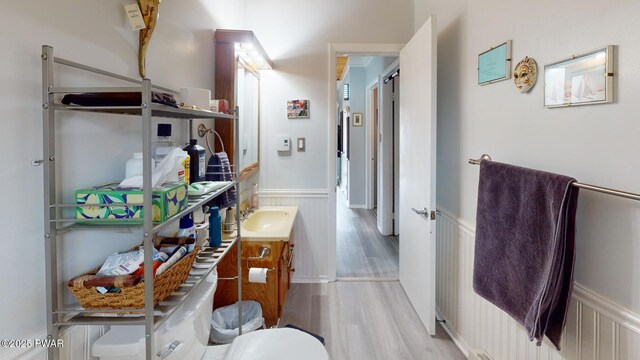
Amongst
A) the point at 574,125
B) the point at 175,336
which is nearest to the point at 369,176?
the point at 574,125

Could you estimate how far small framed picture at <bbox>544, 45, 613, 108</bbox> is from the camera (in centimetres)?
108

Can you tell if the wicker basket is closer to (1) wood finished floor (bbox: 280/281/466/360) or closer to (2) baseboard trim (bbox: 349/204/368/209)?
(1) wood finished floor (bbox: 280/281/466/360)

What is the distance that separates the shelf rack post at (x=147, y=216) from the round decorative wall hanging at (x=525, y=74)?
1.39 meters

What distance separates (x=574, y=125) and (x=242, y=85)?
2.03 m

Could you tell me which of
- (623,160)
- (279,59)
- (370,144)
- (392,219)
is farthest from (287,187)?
(370,144)

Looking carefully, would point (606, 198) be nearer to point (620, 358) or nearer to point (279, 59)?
point (620, 358)

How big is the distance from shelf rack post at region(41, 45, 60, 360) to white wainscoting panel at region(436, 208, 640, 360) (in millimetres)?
1522

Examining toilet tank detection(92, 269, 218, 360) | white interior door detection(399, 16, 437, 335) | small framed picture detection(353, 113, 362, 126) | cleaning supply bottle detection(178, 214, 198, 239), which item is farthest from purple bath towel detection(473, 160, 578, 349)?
small framed picture detection(353, 113, 362, 126)

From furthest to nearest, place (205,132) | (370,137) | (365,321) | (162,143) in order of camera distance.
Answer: (370,137) → (365,321) → (205,132) → (162,143)

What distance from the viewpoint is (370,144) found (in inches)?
237

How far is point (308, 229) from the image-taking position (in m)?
3.22

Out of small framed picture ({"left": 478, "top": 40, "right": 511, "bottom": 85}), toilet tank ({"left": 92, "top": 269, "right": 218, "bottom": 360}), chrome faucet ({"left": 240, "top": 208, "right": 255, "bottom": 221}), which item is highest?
small framed picture ({"left": 478, "top": 40, "right": 511, "bottom": 85})

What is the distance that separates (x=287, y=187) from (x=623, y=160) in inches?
97.6

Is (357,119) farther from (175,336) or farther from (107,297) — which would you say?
(107,297)
